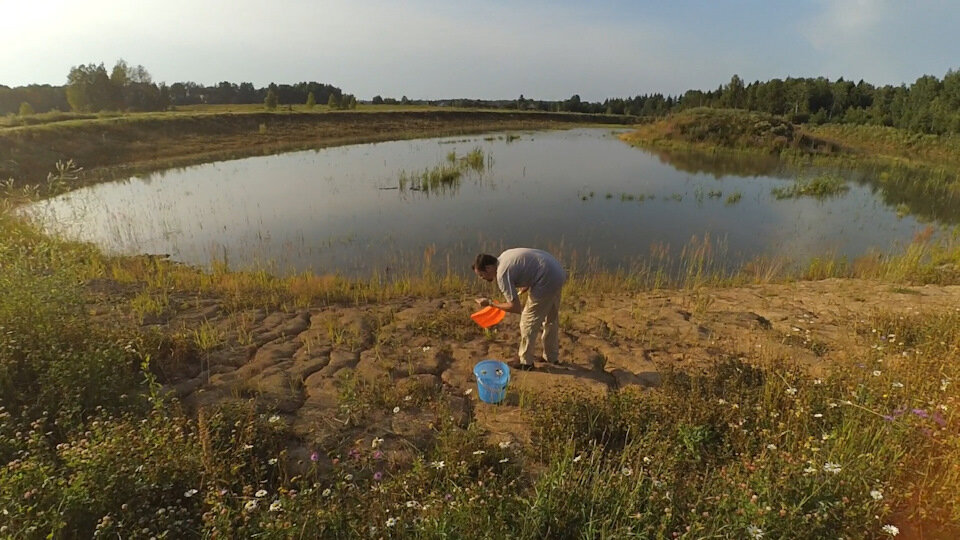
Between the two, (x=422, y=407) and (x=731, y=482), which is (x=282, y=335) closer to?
(x=422, y=407)

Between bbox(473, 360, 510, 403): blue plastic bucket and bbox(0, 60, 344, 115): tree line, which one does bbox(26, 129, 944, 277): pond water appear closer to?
bbox(473, 360, 510, 403): blue plastic bucket

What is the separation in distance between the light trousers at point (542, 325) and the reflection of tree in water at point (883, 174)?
14.4m

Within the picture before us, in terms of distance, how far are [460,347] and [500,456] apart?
2242 millimetres

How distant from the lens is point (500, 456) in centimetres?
339

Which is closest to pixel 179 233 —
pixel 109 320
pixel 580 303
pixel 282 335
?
pixel 109 320

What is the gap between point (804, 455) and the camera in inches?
108

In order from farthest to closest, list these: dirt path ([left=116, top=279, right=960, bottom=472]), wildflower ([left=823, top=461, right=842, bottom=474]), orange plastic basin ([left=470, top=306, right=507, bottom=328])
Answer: orange plastic basin ([left=470, top=306, right=507, bottom=328]) → dirt path ([left=116, top=279, right=960, bottom=472]) → wildflower ([left=823, top=461, right=842, bottom=474])

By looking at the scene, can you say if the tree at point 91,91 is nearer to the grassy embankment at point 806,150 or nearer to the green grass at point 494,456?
the grassy embankment at point 806,150

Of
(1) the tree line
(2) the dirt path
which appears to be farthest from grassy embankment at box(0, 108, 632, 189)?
(2) the dirt path

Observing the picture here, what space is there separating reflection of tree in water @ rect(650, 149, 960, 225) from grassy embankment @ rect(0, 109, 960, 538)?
43.4 ft

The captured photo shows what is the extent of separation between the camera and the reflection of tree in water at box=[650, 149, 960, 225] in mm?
14727

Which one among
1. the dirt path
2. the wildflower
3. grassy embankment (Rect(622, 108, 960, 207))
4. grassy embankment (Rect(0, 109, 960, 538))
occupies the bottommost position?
the dirt path

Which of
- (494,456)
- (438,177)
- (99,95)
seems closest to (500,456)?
(494,456)

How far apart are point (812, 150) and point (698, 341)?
30.1 m
